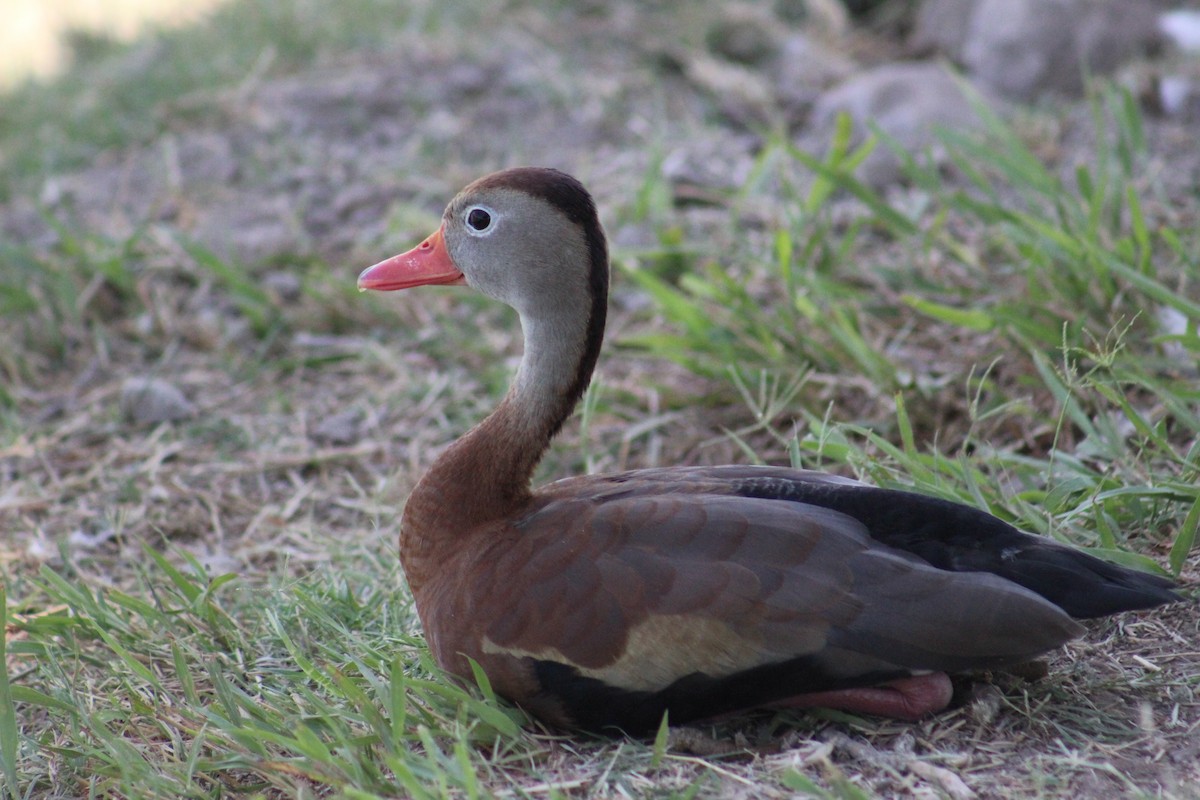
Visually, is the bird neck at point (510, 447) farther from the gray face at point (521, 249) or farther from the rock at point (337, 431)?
the rock at point (337, 431)

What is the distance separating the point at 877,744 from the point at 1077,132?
356 centimetres

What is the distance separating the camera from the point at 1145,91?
503 centimetres

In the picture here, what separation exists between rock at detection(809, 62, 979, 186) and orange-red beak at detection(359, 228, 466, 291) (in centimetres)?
239

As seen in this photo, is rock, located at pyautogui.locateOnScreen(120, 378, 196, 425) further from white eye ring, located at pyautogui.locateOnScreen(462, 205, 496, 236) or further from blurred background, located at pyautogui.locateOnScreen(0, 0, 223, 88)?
blurred background, located at pyautogui.locateOnScreen(0, 0, 223, 88)

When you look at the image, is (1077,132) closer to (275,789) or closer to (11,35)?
(275,789)

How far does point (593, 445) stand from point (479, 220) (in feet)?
3.50

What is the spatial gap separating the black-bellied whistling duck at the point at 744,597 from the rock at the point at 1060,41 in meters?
3.76

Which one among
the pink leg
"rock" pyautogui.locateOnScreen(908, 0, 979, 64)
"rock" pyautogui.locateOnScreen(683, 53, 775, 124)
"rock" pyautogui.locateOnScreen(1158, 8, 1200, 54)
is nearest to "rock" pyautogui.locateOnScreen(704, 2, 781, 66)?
"rock" pyautogui.locateOnScreen(683, 53, 775, 124)

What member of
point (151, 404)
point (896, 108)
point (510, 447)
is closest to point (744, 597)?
point (510, 447)

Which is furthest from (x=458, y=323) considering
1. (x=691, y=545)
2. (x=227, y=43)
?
(x=227, y=43)

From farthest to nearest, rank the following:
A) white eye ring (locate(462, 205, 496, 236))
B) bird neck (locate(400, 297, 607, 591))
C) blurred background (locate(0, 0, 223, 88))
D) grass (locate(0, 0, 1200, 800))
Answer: blurred background (locate(0, 0, 223, 88))
white eye ring (locate(462, 205, 496, 236))
bird neck (locate(400, 297, 607, 591))
grass (locate(0, 0, 1200, 800))

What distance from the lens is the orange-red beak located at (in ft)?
9.40

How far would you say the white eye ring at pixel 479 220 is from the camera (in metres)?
2.72

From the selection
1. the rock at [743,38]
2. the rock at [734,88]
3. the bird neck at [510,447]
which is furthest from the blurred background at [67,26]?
the bird neck at [510,447]
